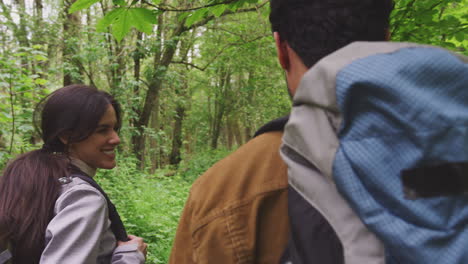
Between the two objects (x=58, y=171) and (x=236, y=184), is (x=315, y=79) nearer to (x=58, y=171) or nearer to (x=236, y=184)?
(x=236, y=184)

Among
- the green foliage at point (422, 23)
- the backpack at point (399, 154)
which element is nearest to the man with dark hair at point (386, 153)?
the backpack at point (399, 154)

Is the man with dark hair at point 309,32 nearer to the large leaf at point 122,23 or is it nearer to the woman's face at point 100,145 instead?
the large leaf at point 122,23

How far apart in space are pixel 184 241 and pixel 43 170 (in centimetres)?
106

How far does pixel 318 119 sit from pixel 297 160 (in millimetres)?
110

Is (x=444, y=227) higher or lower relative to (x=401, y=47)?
lower

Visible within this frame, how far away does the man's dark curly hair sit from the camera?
A: 88cm

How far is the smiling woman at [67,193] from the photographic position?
143cm

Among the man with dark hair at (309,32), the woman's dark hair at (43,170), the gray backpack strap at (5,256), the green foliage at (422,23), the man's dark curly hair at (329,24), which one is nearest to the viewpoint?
the man with dark hair at (309,32)

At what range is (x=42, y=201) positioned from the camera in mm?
1499

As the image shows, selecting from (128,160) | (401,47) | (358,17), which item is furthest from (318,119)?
(128,160)

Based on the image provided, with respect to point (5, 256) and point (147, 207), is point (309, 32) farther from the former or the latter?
point (147, 207)

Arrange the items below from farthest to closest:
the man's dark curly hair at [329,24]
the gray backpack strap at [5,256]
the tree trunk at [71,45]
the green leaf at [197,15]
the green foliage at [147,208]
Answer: the tree trunk at [71,45] → the green foliage at [147,208] → the green leaf at [197,15] → the gray backpack strap at [5,256] → the man's dark curly hair at [329,24]

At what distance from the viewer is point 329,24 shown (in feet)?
2.87

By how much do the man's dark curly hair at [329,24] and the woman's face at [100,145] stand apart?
53.1 inches
